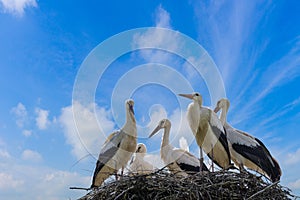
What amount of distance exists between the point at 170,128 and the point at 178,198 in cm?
238

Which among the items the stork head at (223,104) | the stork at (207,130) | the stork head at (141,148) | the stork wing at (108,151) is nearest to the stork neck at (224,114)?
the stork head at (223,104)

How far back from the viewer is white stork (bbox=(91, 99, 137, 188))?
4742 millimetres

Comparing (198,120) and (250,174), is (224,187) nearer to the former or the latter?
(250,174)

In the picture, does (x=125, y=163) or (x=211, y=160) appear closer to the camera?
(x=211, y=160)

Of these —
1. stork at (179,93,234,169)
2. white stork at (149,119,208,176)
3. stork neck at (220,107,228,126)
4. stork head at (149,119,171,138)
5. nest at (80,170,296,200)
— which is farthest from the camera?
stork neck at (220,107,228,126)

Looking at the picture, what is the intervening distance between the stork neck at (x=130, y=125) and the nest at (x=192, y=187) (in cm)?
168

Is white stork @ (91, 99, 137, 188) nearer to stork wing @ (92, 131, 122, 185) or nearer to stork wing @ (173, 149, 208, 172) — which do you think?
stork wing @ (92, 131, 122, 185)

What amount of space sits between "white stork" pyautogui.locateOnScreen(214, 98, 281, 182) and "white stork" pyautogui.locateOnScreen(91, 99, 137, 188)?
131cm

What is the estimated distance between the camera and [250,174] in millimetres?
3090

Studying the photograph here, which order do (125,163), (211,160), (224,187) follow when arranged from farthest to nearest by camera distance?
(125,163) → (211,160) → (224,187)

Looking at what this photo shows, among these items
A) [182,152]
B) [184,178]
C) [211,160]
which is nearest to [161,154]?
[182,152]

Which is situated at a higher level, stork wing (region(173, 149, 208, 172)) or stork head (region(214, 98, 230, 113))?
stork head (region(214, 98, 230, 113))

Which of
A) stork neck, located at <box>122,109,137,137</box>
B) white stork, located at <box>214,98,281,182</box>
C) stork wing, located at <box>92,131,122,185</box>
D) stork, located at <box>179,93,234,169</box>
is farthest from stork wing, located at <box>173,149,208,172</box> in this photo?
stork wing, located at <box>92,131,122,185</box>

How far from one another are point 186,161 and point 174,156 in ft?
0.58
